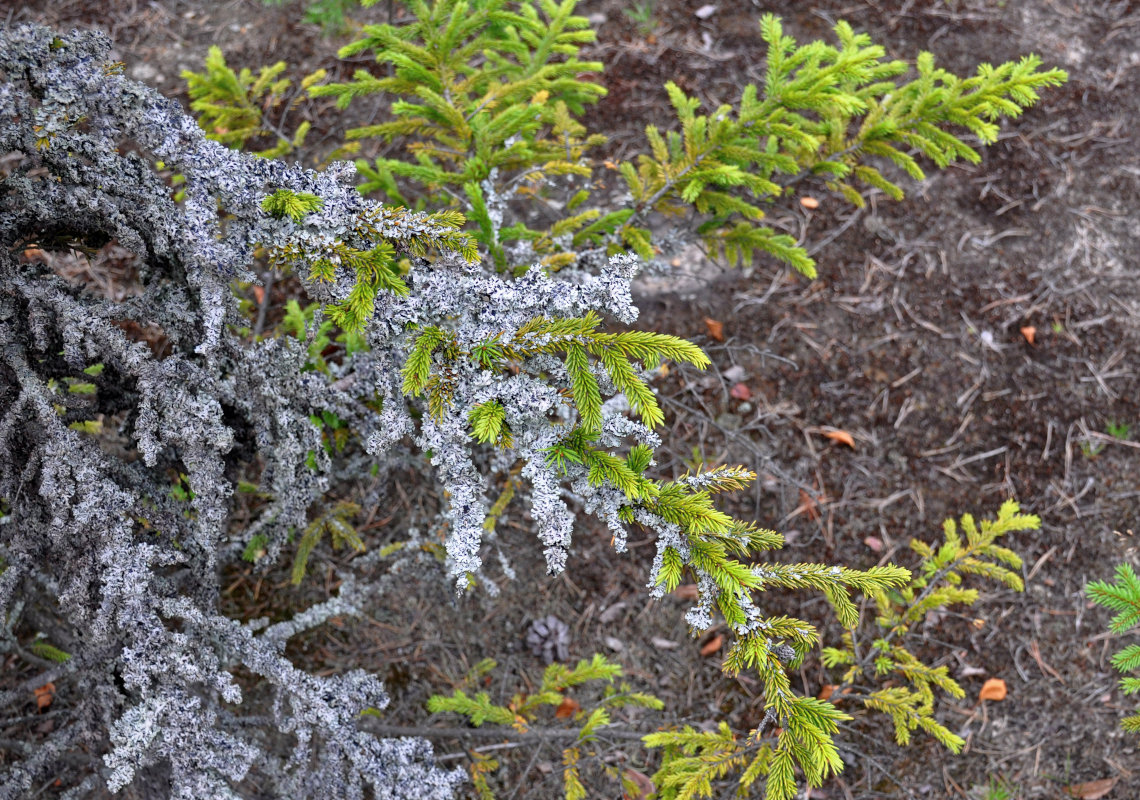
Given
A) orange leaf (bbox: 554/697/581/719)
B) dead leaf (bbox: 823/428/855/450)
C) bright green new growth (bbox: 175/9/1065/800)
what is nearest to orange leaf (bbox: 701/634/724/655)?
bright green new growth (bbox: 175/9/1065/800)

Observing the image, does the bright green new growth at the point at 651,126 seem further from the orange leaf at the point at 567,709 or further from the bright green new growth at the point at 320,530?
the orange leaf at the point at 567,709

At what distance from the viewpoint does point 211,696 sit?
214cm

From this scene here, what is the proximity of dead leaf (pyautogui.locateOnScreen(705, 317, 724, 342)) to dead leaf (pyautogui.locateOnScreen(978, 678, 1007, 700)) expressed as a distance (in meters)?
1.98

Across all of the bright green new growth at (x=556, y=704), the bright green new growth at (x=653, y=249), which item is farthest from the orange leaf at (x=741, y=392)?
the bright green new growth at (x=556, y=704)

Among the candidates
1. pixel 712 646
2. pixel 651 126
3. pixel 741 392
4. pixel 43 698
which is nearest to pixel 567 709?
pixel 712 646

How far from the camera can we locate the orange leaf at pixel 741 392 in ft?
12.5

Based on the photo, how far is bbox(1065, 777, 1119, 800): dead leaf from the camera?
311 centimetres

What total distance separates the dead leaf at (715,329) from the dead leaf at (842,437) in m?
0.71

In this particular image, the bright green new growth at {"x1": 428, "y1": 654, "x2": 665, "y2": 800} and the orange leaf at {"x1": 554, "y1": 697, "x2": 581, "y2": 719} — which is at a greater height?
the bright green new growth at {"x1": 428, "y1": 654, "x2": 665, "y2": 800}

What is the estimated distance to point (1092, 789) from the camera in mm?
3119

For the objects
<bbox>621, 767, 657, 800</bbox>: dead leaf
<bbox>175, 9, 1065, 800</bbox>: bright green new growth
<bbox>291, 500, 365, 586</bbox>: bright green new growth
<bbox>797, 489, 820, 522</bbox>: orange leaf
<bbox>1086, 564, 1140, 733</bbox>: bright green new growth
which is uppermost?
<bbox>175, 9, 1065, 800</bbox>: bright green new growth

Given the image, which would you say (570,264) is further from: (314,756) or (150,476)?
(314,756)

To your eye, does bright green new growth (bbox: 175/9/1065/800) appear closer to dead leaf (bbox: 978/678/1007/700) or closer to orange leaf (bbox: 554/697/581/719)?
dead leaf (bbox: 978/678/1007/700)

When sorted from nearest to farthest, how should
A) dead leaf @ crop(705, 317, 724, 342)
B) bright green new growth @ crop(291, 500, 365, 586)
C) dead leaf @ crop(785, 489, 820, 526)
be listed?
bright green new growth @ crop(291, 500, 365, 586), dead leaf @ crop(785, 489, 820, 526), dead leaf @ crop(705, 317, 724, 342)
